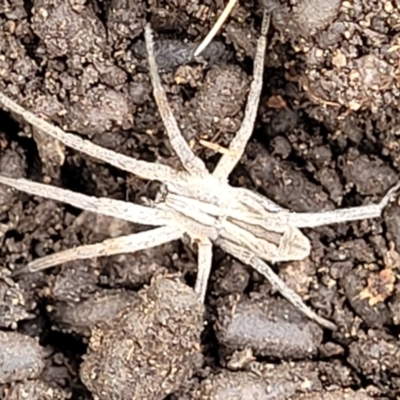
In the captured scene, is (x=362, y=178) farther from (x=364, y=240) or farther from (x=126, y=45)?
(x=126, y=45)

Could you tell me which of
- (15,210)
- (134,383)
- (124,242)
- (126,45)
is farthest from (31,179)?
(134,383)

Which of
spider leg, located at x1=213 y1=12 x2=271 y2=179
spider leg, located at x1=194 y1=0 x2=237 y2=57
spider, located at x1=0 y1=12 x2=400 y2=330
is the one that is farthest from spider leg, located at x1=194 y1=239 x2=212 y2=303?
spider leg, located at x1=194 y1=0 x2=237 y2=57

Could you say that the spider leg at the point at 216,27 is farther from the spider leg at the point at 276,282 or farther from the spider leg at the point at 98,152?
the spider leg at the point at 276,282

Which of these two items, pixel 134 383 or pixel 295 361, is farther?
pixel 295 361

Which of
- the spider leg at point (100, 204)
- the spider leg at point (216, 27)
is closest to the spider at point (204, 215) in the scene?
the spider leg at point (100, 204)

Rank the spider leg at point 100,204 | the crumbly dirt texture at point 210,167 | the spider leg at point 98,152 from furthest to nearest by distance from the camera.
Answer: the spider leg at point 100,204 < the spider leg at point 98,152 < the crumbly dirt texture at point 210,167

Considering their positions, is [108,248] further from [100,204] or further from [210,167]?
[210,167]
